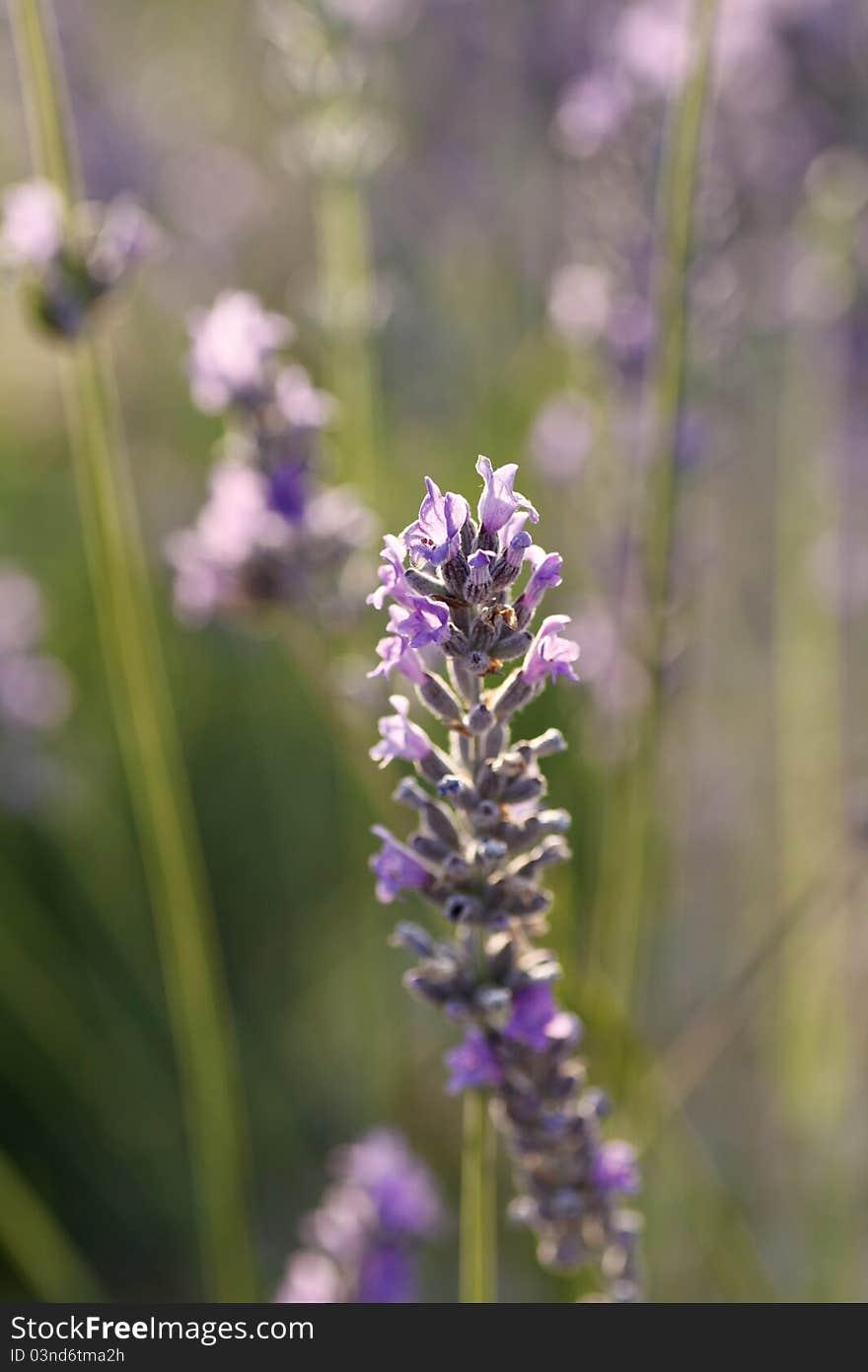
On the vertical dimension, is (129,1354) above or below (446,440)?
below

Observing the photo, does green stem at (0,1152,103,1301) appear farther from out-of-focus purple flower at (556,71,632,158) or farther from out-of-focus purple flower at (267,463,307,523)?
out-of-focus purple flower at (556,71,632,158)

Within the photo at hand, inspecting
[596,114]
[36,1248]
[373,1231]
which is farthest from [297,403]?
[36,1248]

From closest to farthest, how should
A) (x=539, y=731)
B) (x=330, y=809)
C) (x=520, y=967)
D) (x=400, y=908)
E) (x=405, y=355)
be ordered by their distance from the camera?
1. (x=520, y=967)
2. (x=400, y=908)
3. (x=539, y=731)
4. (x=330, y=809)
5. (x=405, y=355)

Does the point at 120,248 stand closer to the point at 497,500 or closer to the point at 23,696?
the point at 497,500

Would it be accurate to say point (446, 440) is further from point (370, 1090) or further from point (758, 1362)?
point (758, 1362)

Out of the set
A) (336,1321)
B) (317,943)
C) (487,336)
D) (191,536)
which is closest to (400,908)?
(317,943)

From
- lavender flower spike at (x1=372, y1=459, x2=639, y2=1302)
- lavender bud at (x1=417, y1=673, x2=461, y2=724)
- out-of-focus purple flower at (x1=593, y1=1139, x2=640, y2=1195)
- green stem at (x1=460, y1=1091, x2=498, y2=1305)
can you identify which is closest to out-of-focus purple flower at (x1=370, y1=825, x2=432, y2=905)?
lavender flower spike at (x1=372, y1=459, x2=639, y2=1302)
